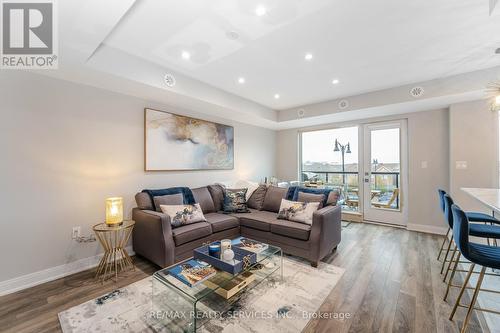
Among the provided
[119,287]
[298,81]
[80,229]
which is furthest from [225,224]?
[298,81]

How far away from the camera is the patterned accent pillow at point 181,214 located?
108 inches

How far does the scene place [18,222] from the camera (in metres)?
2.21

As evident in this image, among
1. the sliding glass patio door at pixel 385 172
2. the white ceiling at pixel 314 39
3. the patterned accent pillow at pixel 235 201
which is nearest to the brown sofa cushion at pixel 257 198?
the patterned accent pillow at pixel 235 201

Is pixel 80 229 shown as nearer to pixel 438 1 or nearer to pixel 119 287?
pixel 119 287

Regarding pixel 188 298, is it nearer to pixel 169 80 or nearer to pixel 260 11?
pixel 260 11

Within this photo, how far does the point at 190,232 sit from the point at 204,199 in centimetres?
96

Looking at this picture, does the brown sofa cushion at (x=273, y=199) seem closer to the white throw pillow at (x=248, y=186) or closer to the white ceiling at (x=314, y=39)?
the white throw pillow at (x=248, y=186)

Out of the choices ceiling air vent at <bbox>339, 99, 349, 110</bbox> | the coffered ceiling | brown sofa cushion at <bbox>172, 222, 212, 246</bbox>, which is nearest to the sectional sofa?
brown sofa cushion at <bbox>172, 222, 212, 246</bbox>

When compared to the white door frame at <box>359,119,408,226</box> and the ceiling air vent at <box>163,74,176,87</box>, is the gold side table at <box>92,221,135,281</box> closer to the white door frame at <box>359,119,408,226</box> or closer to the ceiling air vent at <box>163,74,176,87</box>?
the ceiling air vent at <box>163,74,176,87</box>

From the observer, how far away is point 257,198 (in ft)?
12.7

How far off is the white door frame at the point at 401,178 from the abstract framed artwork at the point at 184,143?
297cm

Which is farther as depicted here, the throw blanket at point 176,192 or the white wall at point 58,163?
the throw blanket at point 176,192

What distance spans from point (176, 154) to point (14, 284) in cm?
231

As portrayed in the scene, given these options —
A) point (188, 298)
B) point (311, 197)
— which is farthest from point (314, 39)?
point (188, 298)
